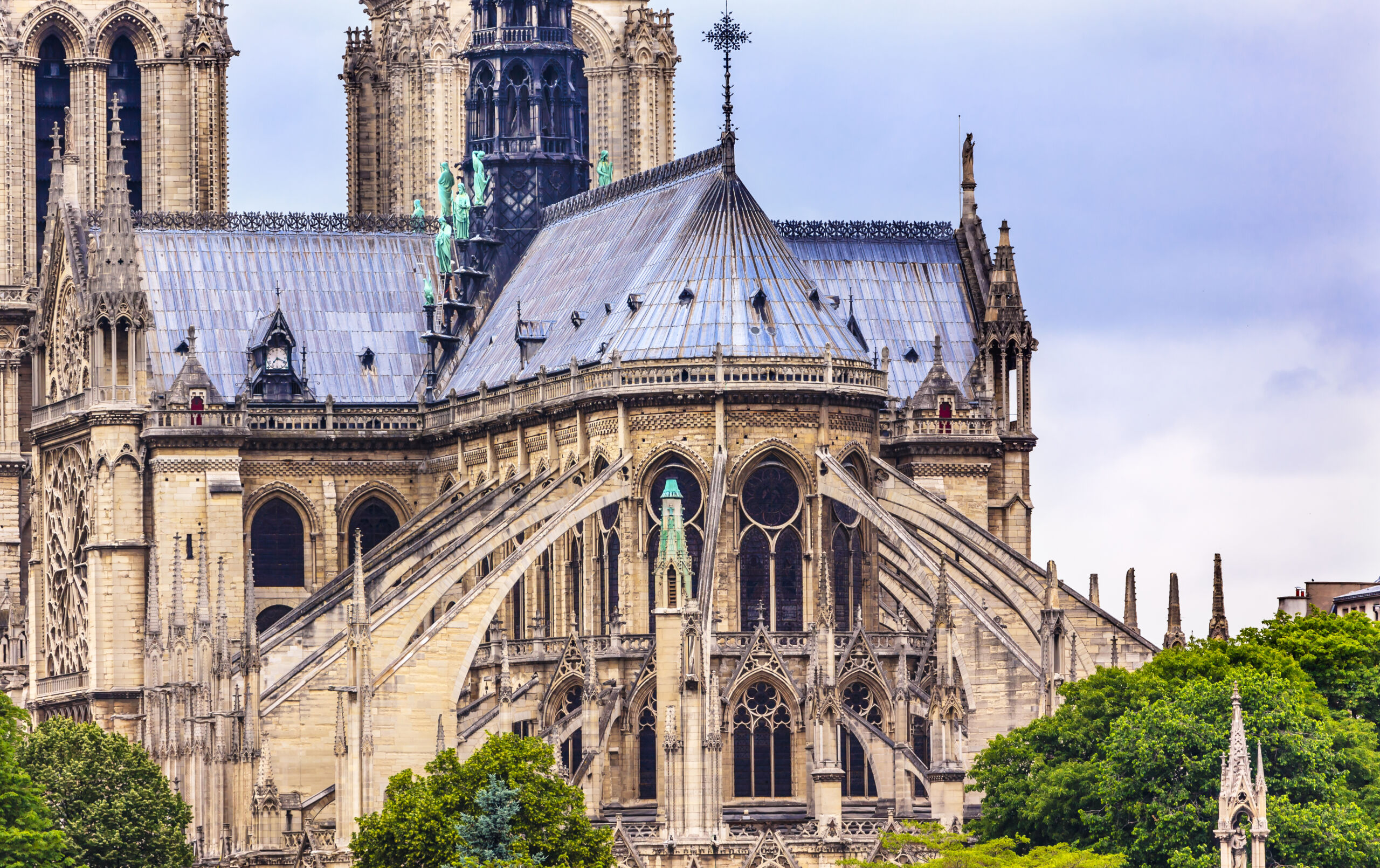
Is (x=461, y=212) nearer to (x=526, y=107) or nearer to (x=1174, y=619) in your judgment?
(x=526, y=107)

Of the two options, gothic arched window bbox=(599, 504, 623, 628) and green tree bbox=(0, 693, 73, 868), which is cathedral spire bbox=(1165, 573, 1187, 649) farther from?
green tree bbox=(0, 693, 73, 868)

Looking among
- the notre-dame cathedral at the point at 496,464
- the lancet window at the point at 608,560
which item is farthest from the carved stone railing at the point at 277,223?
the lancet window at the point at 608,560

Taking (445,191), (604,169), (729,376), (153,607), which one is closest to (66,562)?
(153,607)

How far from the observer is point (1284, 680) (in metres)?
99.2

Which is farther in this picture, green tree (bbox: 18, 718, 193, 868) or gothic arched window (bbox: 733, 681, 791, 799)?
gothic arched window (bbox: 733, 681, 791, 799)

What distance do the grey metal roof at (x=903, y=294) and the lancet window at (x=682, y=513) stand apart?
752 inches

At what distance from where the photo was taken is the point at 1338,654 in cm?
10406

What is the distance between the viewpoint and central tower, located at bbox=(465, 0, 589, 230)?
5340 inches

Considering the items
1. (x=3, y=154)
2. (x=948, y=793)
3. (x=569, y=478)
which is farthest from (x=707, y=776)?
(x=3, y=154)

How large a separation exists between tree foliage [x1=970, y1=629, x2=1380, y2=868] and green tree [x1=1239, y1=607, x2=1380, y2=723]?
0.27ft

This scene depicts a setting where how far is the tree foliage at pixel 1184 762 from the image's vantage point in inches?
3748

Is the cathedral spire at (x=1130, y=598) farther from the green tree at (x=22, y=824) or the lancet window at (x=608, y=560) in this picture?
the green tree at (x=22, y=824)

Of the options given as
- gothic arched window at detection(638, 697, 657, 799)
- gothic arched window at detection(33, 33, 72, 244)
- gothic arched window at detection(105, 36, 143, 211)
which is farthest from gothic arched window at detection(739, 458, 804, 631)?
gothic arched window at detection(33, 33, 72, 244)

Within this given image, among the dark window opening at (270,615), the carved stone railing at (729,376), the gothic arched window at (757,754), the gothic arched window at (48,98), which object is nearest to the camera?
the gothic arched window at (757,754)
